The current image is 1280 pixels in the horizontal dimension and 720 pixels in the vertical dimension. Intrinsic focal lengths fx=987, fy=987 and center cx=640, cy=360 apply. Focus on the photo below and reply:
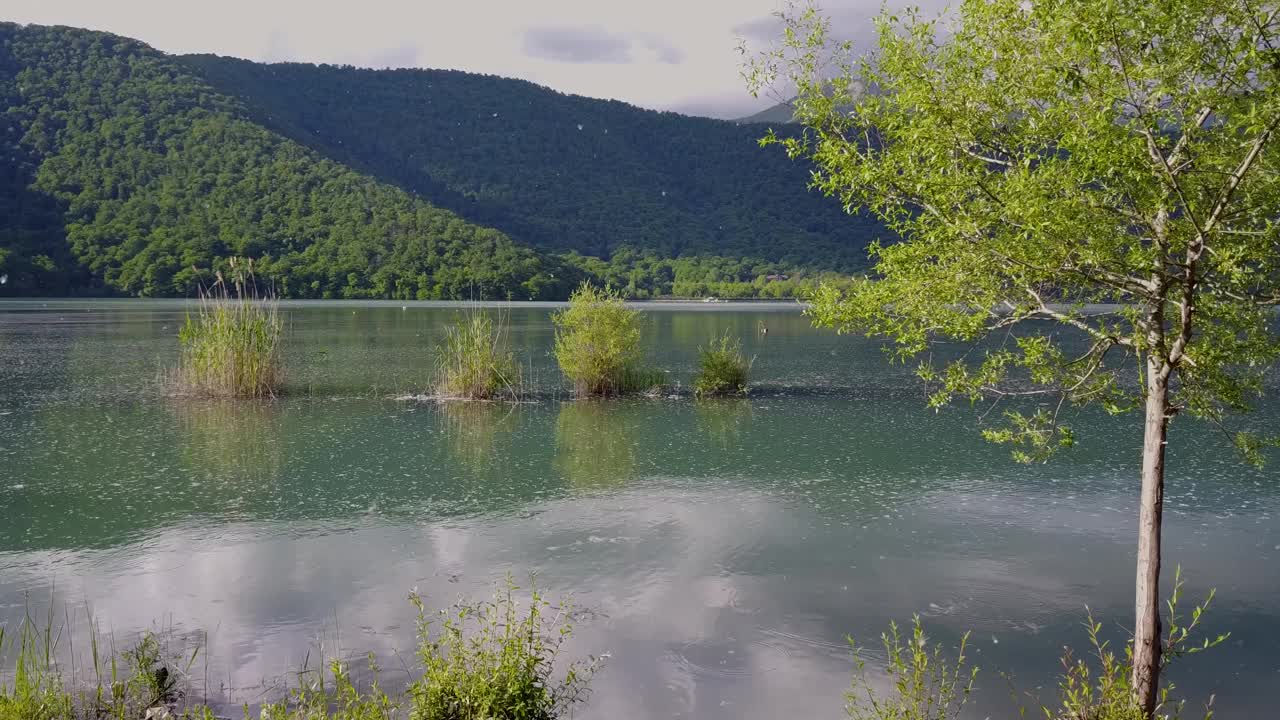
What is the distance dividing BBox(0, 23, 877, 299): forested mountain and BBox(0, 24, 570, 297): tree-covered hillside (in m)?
0.22

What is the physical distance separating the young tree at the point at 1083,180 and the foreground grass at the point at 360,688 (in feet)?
10.4

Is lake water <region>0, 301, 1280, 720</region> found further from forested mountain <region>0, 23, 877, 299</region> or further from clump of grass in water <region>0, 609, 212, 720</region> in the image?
forested mountain <region>0, 23, 877, 299</region>

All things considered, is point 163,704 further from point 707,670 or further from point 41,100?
point 41,100

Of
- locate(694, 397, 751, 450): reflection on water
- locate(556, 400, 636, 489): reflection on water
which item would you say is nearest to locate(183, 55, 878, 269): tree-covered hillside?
locate(694, 397, 751, 450): reflection on water

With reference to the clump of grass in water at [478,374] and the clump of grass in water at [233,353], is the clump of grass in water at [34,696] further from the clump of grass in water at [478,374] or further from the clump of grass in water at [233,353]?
the clump of grass in water at [233,353]

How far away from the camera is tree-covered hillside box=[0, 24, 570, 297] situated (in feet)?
266

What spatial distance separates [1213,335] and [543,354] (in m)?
29.3

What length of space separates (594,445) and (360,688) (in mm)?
10079

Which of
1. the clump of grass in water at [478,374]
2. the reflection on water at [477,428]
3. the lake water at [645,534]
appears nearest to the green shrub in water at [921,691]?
the lake water at [645,534]

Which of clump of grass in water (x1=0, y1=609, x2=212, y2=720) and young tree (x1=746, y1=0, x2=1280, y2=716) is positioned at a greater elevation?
young tree (x1=746, y1=0, x2=1280, y2=716)

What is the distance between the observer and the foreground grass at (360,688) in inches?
215

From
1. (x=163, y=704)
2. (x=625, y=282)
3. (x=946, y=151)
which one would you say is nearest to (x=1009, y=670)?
(x=946, y=151)

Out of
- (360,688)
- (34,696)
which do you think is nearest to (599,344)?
(360,688)

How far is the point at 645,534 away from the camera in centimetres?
1091
